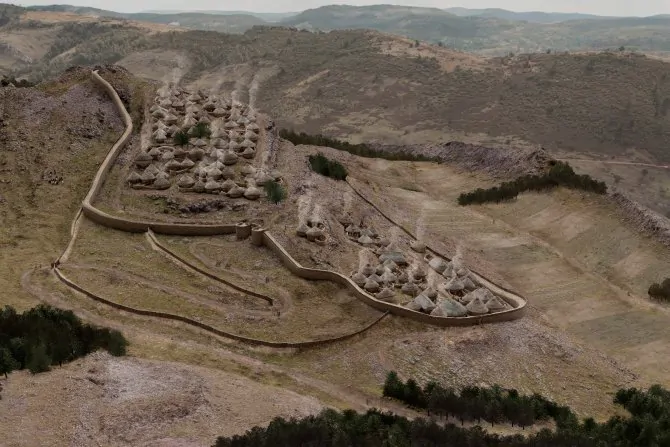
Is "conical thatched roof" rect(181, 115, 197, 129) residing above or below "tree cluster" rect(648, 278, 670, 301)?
above

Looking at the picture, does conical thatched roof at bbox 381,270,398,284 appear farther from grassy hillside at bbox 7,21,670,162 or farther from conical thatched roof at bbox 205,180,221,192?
grassy hillside at bbox 7,21,670,162

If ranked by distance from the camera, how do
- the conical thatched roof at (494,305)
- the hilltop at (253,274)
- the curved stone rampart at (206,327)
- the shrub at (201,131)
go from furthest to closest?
the shrub at (201,131) < the conical thatched roof at (494,305) < the curved stone rampart at (206,327) < the hilltop at (253,274)

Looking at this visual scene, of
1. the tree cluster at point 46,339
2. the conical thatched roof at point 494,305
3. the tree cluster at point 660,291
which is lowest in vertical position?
the tree cluster at point 660,291

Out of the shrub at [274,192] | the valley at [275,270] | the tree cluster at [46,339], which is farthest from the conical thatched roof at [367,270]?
the tree cluster at [46,339]

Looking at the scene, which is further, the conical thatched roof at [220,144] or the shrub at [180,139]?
the conical thatched roof at [220,144]

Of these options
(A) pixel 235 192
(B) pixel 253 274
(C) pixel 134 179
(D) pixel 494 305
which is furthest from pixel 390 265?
(C) pixel 134 179

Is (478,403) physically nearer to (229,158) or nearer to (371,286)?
(371,286)

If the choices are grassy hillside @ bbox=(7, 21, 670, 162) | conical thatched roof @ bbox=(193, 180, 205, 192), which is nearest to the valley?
conical thatched roof @ bbox=(193, 180, 205, 192)

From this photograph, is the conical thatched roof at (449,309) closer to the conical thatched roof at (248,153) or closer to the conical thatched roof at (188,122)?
the conical thatched roof at (248,153)
